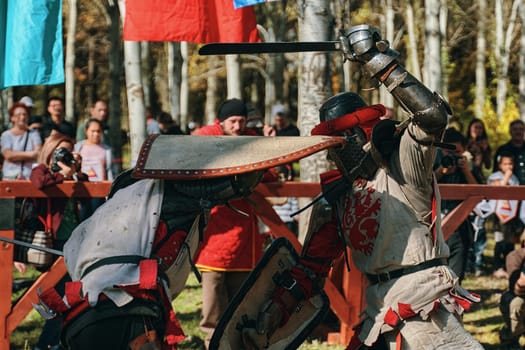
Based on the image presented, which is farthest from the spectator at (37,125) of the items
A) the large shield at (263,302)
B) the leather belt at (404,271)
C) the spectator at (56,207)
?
the leather belt at (404,271)

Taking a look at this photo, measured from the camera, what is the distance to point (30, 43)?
6805 millimetres

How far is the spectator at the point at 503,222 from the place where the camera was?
10.1 metres

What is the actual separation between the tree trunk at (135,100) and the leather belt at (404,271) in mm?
5305

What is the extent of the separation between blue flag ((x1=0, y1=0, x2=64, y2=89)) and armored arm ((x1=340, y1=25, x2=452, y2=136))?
3.35 meters

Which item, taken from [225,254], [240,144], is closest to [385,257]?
[240,144]

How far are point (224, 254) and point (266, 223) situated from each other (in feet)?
1.34

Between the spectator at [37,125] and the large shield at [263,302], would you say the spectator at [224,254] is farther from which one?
the spectator at [37,125]

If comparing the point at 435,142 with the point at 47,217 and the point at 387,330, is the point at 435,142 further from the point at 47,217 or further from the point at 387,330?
the point at 47,217

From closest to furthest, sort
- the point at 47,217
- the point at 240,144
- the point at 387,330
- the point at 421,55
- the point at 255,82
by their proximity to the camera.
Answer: the point at 240,144 → the point at 387,330 → the point at 47,217 → the point at 421,55 → the point at 255,82

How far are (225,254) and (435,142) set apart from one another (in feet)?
9.10

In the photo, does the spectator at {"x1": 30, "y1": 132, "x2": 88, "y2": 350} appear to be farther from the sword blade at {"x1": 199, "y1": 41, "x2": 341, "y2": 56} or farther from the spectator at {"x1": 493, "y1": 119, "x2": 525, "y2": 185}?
the spectator at {"x1": 493, "y1": 119, "x2": 525, "y2": 185}

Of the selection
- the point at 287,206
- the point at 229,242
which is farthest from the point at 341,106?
the point at 287,206

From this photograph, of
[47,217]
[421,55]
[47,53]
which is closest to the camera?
[47,217]

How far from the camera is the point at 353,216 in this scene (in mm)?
4250
